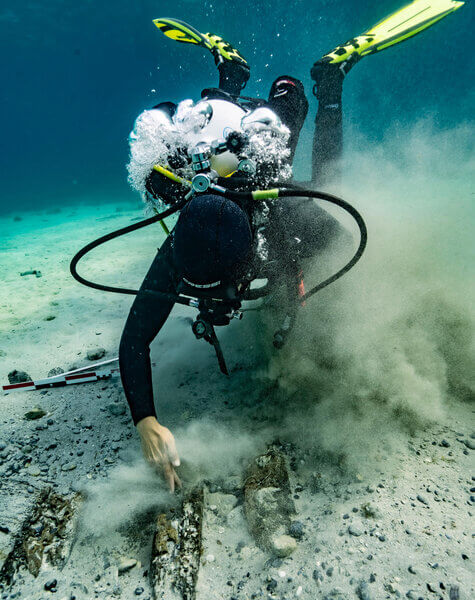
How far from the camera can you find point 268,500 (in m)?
2.13

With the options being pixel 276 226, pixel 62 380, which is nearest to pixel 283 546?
pixel 276 226

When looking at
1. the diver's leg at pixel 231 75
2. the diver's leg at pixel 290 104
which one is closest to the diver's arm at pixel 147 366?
the diver's leg at pixel 290 104

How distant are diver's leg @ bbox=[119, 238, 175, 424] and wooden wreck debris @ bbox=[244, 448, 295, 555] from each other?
0.88 metres

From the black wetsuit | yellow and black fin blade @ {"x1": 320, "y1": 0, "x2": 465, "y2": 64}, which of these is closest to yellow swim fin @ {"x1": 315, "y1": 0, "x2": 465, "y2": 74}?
yellow and black fin blade @ {"x1": 320, "y1": 0, "x2": 465, "y2": 64}

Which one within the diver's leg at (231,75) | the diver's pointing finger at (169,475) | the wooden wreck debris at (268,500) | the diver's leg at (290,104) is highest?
the diver's leg at (231,75)

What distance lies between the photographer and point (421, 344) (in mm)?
3029

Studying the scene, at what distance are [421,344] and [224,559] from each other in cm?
239

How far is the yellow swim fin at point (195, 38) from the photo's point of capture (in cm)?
398

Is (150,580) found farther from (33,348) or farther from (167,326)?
(33,348)

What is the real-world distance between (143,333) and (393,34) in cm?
467

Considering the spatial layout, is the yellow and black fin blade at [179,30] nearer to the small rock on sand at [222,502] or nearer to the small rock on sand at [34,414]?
the small rock on sand at [34,414]

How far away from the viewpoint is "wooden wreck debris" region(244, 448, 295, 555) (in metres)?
1.98

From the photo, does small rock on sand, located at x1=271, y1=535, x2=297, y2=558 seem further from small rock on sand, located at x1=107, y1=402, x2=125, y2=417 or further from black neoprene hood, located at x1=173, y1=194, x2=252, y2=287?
small rock on sand, located at x1=107, y1=402, x2=125, y2=417

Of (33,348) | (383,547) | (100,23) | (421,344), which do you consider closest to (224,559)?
(383,547)
